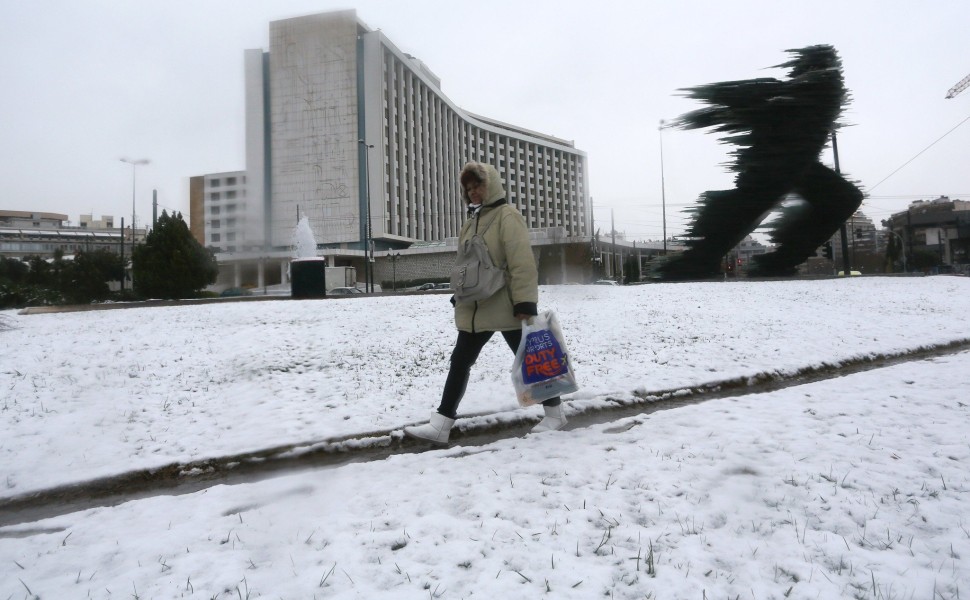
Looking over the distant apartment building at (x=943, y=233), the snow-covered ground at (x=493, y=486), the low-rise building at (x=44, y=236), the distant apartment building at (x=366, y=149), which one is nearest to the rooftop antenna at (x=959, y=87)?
the distant apartment building at (x=943, y=233)

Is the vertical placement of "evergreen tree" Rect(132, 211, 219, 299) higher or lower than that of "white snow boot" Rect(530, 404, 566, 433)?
higher

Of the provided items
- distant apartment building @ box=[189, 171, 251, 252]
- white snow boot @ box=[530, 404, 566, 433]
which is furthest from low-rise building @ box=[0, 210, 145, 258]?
white snow boot @ box=[530, 404, 566, 433]

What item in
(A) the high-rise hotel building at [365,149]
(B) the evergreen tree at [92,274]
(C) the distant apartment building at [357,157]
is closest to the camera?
(C) the distant apartment building at [357,157]

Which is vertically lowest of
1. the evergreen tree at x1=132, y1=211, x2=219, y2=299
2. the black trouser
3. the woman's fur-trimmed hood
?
the black trouser

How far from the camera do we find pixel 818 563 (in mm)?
2150

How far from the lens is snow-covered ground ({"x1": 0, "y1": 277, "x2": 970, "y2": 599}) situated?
2.12m

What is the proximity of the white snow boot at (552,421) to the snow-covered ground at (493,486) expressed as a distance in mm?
156

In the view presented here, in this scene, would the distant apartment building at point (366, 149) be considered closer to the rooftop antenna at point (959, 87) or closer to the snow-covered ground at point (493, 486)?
the snow-covered ground at point (493, 486)

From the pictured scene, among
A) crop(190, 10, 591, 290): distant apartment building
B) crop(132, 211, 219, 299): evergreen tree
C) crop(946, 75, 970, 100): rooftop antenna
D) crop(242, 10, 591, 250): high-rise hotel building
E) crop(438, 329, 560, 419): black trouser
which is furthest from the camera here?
crop(946, 75, 970, 100): rooftop antenna

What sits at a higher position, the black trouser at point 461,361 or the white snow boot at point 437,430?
the black trouser at point 461,361

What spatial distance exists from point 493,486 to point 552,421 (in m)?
1.24

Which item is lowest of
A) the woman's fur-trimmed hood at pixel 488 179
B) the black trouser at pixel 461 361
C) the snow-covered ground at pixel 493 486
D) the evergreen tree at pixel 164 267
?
the snow-covered ground at pixel 493 486

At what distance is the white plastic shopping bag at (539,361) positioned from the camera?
12.7 feet

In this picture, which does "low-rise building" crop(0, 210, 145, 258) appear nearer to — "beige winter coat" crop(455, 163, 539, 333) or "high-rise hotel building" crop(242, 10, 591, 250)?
"high-rise hotel building" crop(242, 10, 591, 250)
